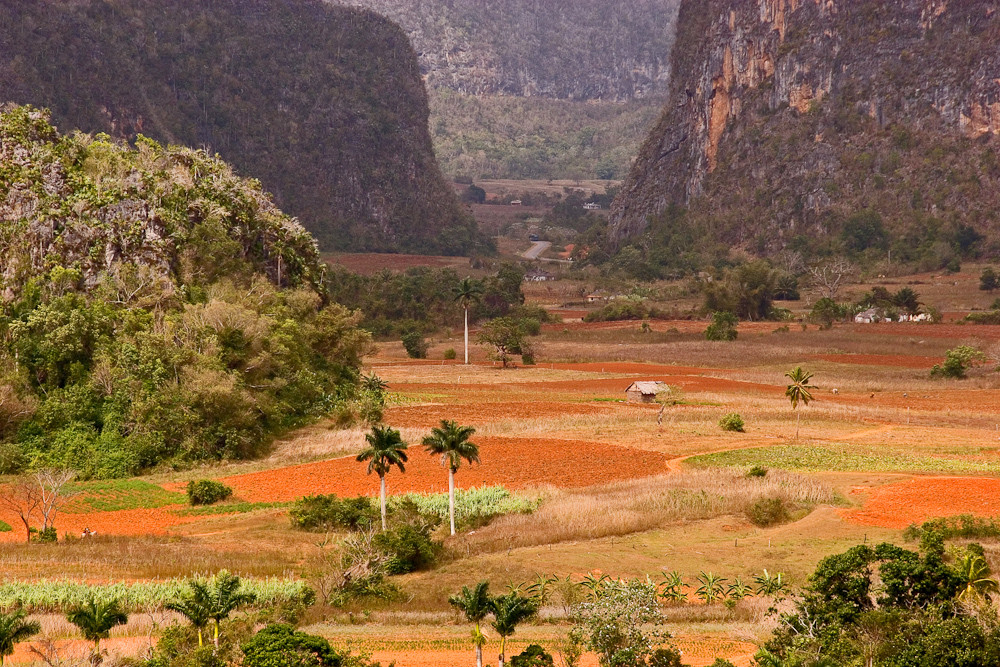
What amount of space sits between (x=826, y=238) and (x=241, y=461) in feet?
404

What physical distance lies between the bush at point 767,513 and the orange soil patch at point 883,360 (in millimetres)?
47755

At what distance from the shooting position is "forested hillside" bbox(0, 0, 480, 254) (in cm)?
15475

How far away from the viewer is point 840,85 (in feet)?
536

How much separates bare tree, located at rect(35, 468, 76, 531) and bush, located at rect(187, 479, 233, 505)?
4.55 meters

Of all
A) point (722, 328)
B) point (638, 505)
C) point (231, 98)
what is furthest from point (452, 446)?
point (231, 98)

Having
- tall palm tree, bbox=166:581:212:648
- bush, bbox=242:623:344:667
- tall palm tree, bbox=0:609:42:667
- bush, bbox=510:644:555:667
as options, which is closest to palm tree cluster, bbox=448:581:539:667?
bush, bbox=510:644:555:667

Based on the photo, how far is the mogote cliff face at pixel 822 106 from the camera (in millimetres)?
151750

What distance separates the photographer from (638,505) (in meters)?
37.4

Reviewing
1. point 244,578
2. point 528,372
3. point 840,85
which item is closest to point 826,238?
point 840,85

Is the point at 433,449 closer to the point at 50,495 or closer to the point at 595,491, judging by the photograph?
the point at 595,491

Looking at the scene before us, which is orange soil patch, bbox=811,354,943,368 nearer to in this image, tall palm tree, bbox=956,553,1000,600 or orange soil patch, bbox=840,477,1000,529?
orange soil patch, bbox=840,477,1000,529

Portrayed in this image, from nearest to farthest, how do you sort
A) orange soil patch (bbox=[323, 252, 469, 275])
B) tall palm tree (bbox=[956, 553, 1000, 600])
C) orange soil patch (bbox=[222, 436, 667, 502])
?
1. tall palm tree (bbox=[956, 553, 1000, 600])
2. orange soil patch (bbox=[222, 436, 667, 502])
3. orange soil patch (bbox=[323, 252, 469, 275])

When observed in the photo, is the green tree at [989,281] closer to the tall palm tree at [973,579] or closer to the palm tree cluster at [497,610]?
the tall palm tree at [973,579]

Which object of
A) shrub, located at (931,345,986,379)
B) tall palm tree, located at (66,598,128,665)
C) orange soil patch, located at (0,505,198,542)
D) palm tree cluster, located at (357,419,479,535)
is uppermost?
shrub, located at (931,345,986,379)
